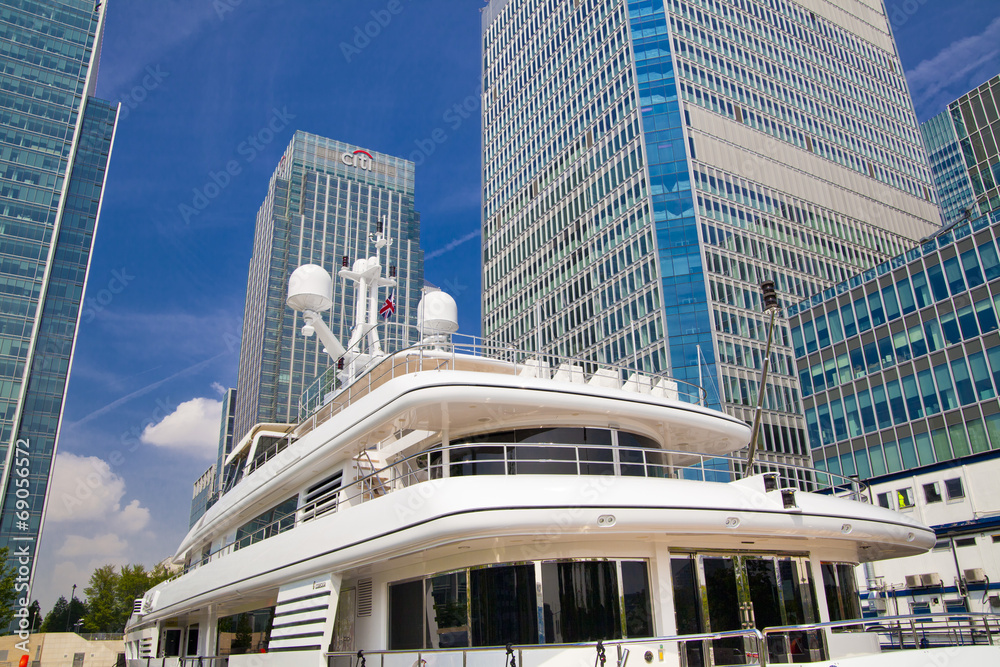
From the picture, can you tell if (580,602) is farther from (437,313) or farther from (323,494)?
(437,313)

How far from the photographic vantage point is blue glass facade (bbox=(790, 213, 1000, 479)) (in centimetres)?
4103

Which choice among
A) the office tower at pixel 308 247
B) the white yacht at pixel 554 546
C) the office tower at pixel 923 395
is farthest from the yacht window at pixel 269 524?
the office tower at pixel 308 247

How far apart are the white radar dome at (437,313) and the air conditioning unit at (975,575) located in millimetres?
28408

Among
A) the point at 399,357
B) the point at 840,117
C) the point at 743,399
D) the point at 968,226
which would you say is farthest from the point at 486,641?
the point at 840,117

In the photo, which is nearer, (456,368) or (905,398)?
(456,368)

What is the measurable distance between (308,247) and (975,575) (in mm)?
121016

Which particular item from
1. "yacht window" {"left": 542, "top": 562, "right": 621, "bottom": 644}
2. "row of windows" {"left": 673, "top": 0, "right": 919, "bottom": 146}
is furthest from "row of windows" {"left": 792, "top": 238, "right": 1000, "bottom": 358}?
"row of windows" {"left": 673, "top": 0, "right": 919, "bottom": 146}

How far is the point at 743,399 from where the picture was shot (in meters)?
63.2

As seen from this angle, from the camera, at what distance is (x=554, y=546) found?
37.1 ft

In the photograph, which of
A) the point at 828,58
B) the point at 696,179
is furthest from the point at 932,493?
the point at 828,58

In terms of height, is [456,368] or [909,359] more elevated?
[909,359]

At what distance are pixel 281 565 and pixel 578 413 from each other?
6279 mm

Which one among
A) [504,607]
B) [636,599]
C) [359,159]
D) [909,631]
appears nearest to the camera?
[504,607]

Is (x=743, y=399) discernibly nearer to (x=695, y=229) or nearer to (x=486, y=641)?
(x=695, y=229)
